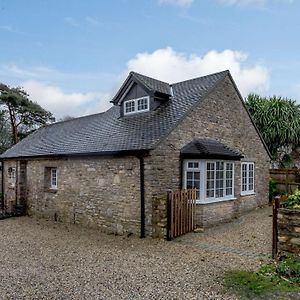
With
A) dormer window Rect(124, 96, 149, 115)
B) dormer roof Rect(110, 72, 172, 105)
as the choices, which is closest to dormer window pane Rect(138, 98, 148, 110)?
dormer window Rect(124, 96, 149, 115)

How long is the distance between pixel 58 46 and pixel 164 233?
9.27m

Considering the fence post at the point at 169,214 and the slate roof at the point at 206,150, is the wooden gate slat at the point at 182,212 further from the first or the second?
the slate roof at the point at 206,150

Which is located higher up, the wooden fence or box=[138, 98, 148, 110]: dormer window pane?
box=[138, 98, 148, 110]: dormer window pane

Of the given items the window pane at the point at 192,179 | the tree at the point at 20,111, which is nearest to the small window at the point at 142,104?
the window pane at the point at 192,179

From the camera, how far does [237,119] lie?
16203 mm

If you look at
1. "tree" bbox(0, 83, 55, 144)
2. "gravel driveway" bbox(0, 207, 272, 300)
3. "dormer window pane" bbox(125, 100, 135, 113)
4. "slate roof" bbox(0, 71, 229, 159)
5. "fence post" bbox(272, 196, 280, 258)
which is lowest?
"gravel driveway" bbox(0, 207, 272, 300)

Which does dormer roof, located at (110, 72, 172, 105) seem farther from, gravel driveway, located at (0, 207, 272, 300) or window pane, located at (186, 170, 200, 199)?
gravel driveway, located at (0, 207, 272, 300)

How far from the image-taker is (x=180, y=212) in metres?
11.0

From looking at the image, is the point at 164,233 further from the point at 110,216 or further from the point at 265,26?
the point at 265,26

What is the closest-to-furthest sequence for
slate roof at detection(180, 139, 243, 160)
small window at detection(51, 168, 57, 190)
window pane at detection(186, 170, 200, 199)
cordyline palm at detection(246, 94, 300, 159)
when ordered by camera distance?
slate roof at detection(180, 139, 243, 160) < window pane at detection(186, 170, 200, 199) < small window at detection(51, 168, 57, 190) < cordyline palm at detection(246, 94, 300, 159)

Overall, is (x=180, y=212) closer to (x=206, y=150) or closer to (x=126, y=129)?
(x=206, y=150)

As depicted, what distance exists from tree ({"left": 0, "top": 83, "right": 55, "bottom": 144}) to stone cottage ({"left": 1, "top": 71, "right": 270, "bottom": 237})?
1756 cm

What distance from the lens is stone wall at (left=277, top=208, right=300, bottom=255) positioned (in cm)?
789

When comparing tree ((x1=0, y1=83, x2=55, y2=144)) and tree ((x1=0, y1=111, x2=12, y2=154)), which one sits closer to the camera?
tree ((x1=0, y1=83, x2=55, y2=144))
